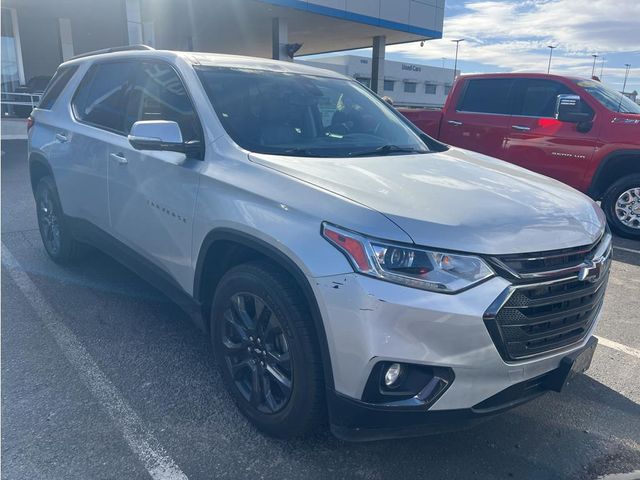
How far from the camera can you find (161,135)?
292 cm

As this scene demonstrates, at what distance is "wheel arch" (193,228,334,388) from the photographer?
2246mm

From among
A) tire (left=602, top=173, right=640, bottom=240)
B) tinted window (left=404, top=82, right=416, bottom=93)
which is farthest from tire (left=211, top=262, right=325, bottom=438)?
tinted window (left=404, top=82, right=416, bottom=93)

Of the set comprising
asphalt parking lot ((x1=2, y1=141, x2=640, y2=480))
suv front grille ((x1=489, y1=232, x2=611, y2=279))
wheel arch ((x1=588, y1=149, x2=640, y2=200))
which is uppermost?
suv front grille ((x1=489, y1=232, x2=611, y2=279))

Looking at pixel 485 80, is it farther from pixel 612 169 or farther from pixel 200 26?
pixel 200 26

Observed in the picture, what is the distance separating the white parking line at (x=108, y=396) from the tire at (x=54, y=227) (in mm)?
488

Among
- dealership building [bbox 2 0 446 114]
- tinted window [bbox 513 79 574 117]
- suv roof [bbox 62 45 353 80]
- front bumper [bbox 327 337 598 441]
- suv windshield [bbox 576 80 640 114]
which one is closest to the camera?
front bumper [bbox 327 337 598 441]

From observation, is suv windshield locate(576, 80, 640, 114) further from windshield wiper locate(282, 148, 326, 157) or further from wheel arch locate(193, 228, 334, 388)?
wheel arch locate(193, 228, 334, 388)

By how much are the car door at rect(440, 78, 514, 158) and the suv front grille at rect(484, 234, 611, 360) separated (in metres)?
5.45

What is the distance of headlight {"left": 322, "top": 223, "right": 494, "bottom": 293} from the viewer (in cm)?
209

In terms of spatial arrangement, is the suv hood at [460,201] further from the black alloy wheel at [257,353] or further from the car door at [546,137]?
the car door at [546,137]

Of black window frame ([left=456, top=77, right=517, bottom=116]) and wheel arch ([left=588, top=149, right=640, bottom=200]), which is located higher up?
black window frame ([left=456, top=77, right=517, bottom=116])

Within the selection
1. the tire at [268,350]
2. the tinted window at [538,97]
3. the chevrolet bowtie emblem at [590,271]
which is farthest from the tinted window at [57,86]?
the tinted window at [538,97]

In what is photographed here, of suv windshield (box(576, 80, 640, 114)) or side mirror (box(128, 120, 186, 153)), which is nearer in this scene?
side mirror (box(128, 120, 186, 153))

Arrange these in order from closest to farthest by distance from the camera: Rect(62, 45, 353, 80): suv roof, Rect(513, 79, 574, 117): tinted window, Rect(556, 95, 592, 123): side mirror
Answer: Rect(62, 45, 353, 80): suv roof < Rect(556, 95, 592, 123): side mirror < Rect(513, 79, 574, 117): tinted window
